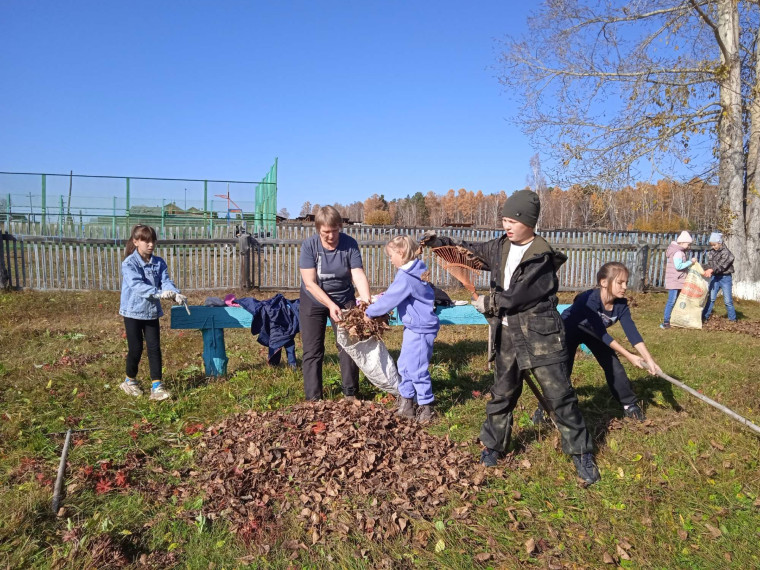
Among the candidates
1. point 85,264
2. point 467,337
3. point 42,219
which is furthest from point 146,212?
point 467,337

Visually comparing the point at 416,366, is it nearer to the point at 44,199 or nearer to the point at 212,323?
the point at 212,323

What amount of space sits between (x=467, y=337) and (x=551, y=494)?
4.68 meters

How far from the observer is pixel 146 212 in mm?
26297

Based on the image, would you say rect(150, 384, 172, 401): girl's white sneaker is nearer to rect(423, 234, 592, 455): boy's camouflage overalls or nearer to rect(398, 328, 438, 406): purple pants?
rect(398, 328, 438, 406): purple pants

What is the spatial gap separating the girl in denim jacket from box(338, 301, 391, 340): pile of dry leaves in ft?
5.70

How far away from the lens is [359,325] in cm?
471

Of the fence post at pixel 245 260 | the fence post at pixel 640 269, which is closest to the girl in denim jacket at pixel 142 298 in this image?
the fence post at pixel 245 260

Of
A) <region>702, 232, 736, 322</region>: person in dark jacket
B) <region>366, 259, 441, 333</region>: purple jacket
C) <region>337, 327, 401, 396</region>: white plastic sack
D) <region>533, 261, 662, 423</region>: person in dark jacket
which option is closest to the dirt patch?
<region>702, 232, 736, 322</region>: person in dark jacket

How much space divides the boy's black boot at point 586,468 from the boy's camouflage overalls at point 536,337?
0.29ft

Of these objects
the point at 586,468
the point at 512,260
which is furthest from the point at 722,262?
the point at 512,260

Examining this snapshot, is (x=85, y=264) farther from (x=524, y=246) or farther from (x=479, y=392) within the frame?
(x=524, y=246)

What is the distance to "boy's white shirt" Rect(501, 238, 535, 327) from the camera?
3.77 m

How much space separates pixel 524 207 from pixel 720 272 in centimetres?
816

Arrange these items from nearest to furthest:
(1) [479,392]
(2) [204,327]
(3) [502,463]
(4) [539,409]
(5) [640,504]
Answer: (5) [640,504] → (3) [502,463] → (4) [539,409] → (1) [479,392] → (2) [204,327]
